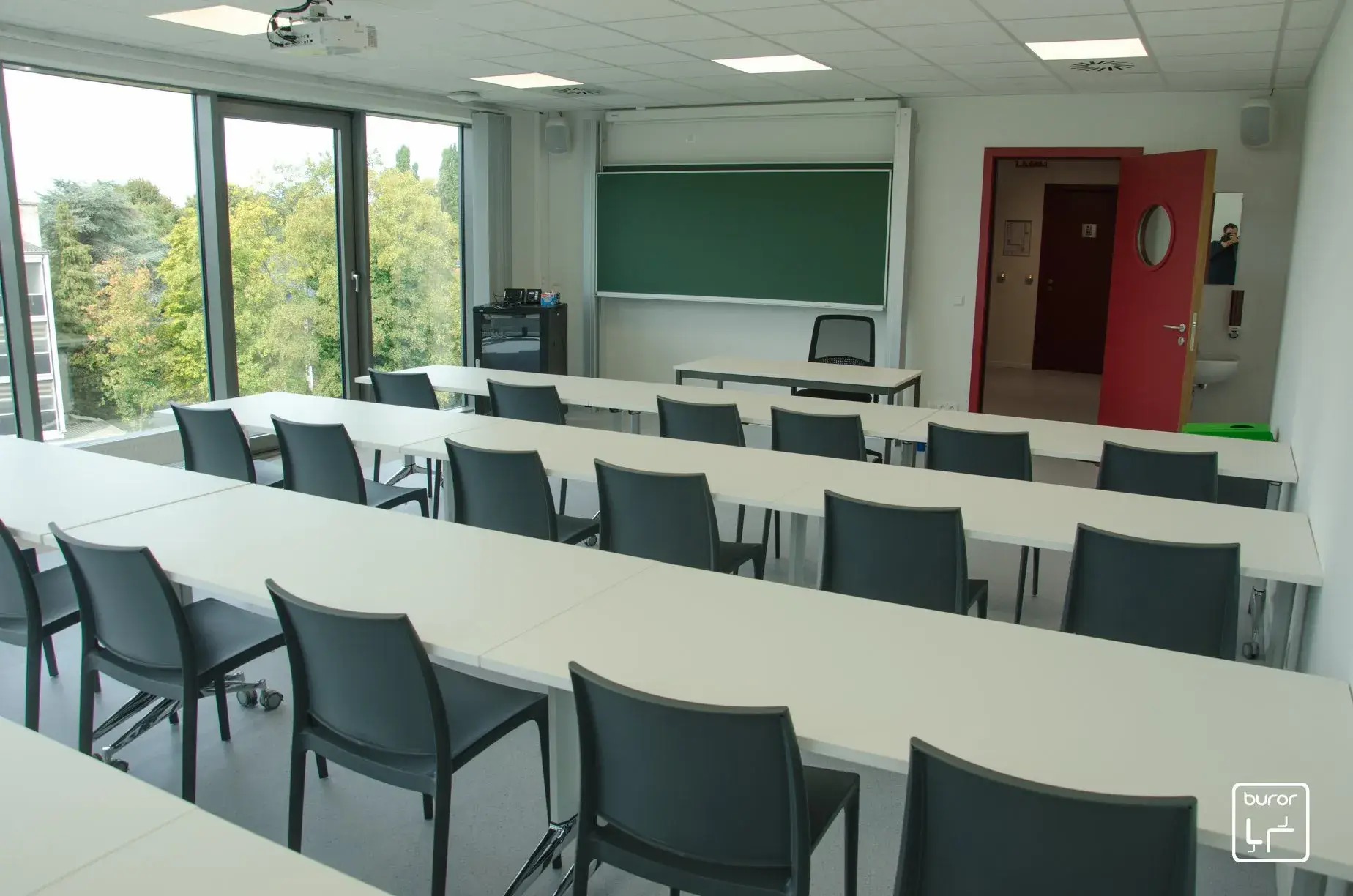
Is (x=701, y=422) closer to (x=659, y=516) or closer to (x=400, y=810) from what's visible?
(x=659, y=516)

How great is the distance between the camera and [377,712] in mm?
2293

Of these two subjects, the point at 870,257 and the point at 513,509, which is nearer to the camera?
the point at 513,509

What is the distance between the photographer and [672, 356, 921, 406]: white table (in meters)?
6.45

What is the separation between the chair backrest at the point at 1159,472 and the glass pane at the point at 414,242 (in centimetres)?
628

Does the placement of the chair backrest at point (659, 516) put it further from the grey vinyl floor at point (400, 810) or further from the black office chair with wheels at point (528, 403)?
the black office chair with wheels at point (528, 403)

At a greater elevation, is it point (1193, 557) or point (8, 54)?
point (8, 54)

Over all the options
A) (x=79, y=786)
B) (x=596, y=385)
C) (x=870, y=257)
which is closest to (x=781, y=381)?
(x=596, y=385)

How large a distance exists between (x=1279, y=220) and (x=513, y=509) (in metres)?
6.35

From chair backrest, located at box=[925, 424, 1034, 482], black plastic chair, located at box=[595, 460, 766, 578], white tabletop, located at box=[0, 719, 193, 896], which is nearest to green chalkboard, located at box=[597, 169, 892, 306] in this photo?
chair backrest, located at box=[925, 424, 1034, 482]

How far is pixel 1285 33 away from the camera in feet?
17.5

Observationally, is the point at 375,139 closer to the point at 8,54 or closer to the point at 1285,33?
the point at 8,54

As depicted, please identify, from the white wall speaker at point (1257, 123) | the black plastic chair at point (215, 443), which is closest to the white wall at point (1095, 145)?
the white wall speaker at point (1257, 123)

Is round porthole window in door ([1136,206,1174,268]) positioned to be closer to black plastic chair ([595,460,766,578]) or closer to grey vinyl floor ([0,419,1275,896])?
black plastic chair ([595,460,766,578])

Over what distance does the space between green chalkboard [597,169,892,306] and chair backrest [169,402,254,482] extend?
17.4 ft
